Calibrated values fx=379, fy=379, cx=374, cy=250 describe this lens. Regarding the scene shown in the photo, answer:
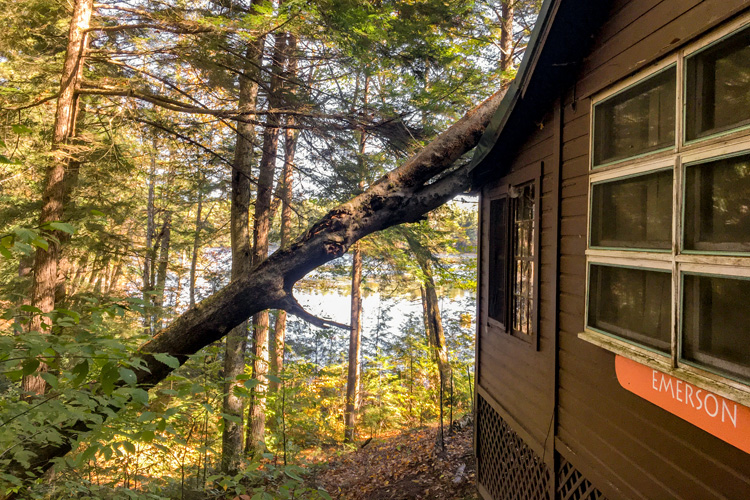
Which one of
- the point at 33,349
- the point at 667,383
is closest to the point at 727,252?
the point at 667,383

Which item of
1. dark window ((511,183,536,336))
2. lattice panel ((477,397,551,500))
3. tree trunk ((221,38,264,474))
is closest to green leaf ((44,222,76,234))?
dark window ((511,183,536,336))

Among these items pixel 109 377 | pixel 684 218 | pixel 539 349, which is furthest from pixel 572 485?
pixel 109 377

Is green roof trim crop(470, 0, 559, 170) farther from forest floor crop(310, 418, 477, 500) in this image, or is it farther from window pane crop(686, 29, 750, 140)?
forest floor crop(310, 418, 477, 500)

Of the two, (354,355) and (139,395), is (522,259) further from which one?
(354,355)

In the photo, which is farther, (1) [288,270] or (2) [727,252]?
(1) [288,270]

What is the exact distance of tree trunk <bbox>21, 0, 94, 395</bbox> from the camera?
5.77 metres

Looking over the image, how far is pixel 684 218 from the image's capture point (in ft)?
6.52

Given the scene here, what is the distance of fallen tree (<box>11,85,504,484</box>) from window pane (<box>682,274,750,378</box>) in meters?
3.95

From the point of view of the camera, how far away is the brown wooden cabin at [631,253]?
1.78 m

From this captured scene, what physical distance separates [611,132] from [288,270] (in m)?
3.90

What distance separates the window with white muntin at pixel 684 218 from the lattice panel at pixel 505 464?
202 cm

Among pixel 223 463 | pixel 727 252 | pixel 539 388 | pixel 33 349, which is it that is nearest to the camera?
pixel 727 252

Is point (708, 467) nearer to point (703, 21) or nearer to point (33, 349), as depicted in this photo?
point (703, 21)

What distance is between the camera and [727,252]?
174cm
